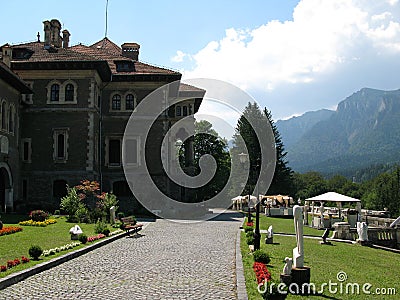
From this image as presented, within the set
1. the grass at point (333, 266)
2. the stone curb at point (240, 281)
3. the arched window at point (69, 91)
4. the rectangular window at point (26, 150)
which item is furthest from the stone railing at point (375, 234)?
the rectangular window at point (26, 150)

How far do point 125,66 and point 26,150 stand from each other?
34.0 ft

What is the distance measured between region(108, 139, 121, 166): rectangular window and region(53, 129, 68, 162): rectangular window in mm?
4175

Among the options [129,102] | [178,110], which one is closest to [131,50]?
[178,110]

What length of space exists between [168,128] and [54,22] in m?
12.5

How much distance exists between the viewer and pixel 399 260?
18766 mm

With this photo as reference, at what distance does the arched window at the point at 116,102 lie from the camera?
3838 cm

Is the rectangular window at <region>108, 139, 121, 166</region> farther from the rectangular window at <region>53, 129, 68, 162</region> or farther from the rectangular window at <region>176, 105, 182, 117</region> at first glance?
the rectangular window at <region>176, 105, 182, 117</region>

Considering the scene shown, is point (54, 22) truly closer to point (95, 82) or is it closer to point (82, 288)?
point (95, 82)

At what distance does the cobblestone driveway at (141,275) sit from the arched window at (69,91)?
18.7 meters

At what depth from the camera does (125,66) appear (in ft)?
129

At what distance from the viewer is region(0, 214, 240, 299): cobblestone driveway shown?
9.74 m

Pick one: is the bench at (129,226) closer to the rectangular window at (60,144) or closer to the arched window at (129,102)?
the rectangular window at (60,144)

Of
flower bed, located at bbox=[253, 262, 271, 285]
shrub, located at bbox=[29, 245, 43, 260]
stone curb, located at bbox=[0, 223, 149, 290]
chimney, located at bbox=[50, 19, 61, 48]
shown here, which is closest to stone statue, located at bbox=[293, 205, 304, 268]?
flower bed, located at bbox=[253, 262, 271, 285]

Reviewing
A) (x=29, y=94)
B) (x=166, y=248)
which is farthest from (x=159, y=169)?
(x=166, y=248)
